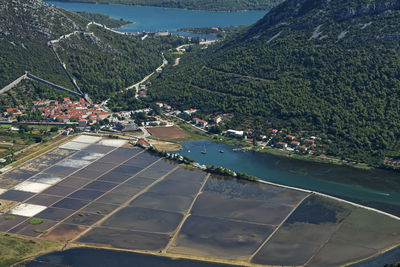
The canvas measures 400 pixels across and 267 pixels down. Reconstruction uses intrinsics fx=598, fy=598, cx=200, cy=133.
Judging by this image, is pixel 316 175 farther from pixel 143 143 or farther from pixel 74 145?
pixel 74 145

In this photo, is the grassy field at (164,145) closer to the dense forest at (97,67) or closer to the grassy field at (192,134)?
the grassy field at (192,134)

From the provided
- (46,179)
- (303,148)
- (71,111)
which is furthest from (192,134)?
(46,179)

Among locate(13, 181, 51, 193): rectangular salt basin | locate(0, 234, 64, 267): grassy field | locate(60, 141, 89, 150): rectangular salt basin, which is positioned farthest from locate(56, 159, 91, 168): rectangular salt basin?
locate(0, 234, 64, 267): grassy field

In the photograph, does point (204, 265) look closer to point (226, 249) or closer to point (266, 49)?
point (226, 249)

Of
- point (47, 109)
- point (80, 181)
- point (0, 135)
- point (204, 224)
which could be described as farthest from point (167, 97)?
point (204, 224)

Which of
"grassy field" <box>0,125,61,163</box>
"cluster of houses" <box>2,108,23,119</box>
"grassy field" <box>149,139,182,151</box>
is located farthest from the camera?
"cluster of houses" <box>2,108,23,119</box>

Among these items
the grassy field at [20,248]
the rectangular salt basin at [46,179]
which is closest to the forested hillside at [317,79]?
the rectangular salt basin at [46,179]

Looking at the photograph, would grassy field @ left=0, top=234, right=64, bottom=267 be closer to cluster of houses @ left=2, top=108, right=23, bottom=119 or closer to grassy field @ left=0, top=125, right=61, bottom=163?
grassy field @ left=0, top=125, right=61, bottom=163
